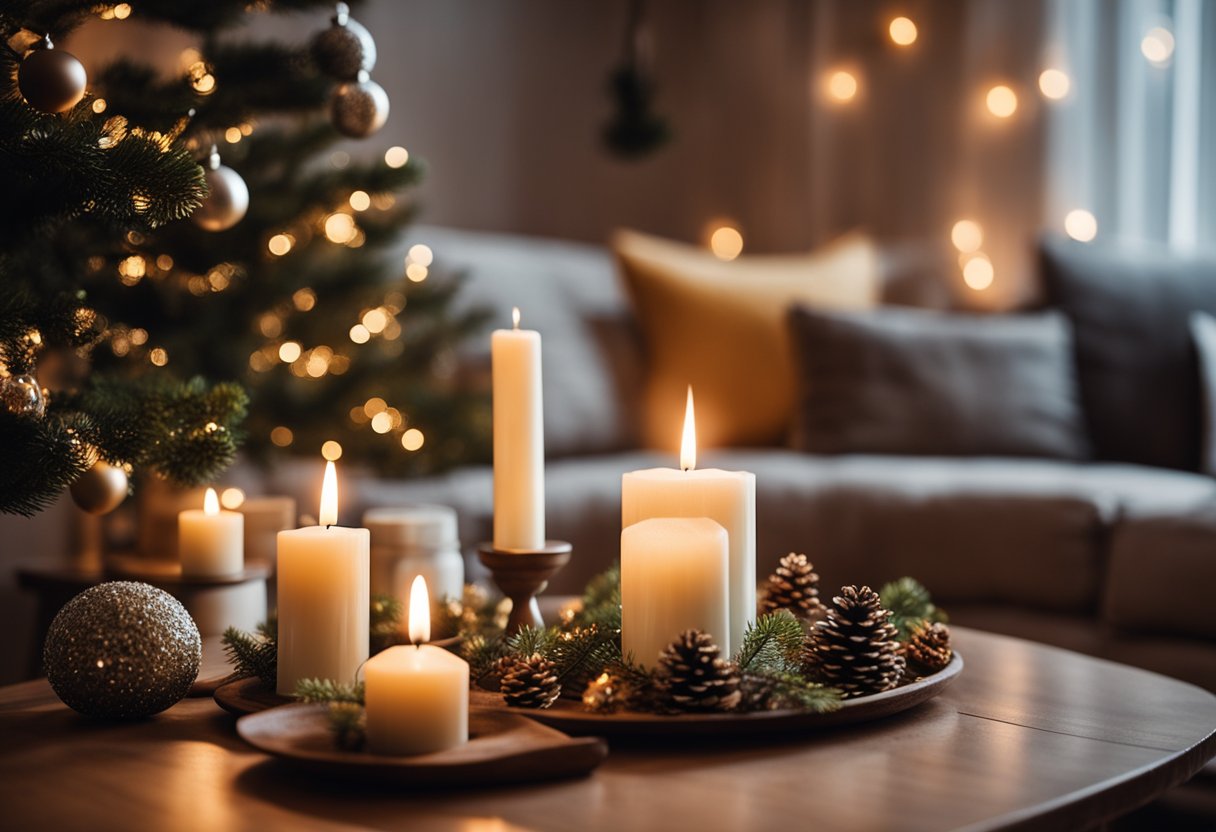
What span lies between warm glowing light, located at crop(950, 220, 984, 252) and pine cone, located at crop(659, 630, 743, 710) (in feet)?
7.99

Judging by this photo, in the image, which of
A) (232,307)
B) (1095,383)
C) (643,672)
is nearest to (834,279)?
(1095,383)

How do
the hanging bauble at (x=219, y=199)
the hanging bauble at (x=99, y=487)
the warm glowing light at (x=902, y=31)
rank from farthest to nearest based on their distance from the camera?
1. the warm glowing light at (x=902, y=31)
2. the hanging bauble at (x=219, y=199)
3. the hanging bauble at (x=99, y=487)

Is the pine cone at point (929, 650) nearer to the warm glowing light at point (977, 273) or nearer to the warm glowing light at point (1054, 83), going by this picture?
the warm glowing light at point (977, 273)

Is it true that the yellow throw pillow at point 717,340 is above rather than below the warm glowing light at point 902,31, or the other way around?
below

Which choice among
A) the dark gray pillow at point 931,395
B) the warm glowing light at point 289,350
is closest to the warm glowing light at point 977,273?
the dark gray pillow at point 931,395

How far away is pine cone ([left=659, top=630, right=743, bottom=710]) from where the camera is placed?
751 millimetres

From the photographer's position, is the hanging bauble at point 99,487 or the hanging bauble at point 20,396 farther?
the hanging bauble at point 99,487

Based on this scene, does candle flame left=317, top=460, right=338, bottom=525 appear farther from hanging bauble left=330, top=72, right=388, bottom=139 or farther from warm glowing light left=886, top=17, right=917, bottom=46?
warm glowing light left=886, top=17, right=917, bottom=46

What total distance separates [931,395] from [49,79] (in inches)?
70.3

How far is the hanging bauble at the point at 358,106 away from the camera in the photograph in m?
1.19

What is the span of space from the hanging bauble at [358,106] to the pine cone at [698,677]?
2.20ft

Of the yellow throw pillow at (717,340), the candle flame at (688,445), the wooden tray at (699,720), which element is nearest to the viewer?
the wooden tray at (699,720)

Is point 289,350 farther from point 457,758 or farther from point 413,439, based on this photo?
point 457,758

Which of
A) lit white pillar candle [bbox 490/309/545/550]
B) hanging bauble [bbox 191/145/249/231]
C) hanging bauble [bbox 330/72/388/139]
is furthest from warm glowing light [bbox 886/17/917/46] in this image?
lit white pillar candle [bbox 490/309/545/550]
